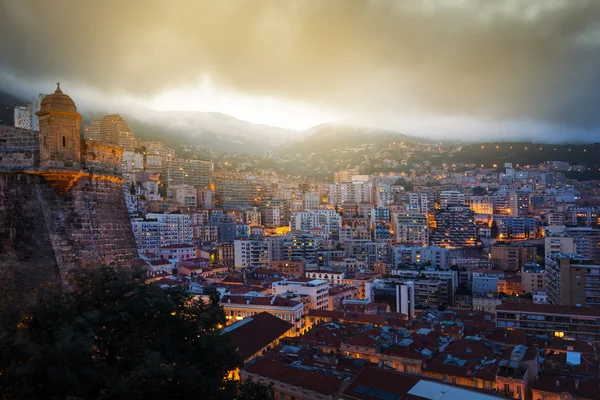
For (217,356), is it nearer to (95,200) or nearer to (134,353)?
(134,353)

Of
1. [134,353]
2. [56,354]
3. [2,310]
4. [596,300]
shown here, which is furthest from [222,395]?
[596,300]

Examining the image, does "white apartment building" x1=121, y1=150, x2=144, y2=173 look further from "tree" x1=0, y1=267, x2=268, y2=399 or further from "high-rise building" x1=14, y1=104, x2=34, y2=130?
"tree" x1=0, y1=267, x2=268, y2=399

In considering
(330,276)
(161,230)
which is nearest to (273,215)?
(161,230)

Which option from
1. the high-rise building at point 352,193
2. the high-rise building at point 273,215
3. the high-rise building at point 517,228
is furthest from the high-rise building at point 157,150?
the high-rise building at point 517,228

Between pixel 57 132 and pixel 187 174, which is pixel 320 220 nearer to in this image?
pixel 187 174

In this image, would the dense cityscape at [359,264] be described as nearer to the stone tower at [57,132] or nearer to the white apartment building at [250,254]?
the stone tower at [57,132]
